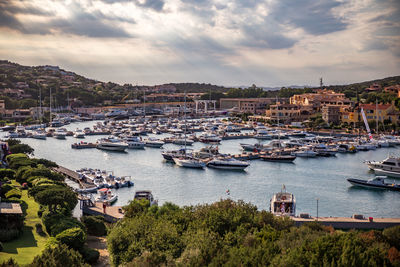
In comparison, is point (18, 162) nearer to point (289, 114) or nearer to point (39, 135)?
point (39, 135)

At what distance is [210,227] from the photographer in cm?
991

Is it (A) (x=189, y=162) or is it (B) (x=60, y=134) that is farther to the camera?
(B) (x=60, y=134)

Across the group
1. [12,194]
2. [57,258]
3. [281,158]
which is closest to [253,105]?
[281,158]

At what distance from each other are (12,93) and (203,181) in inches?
2068

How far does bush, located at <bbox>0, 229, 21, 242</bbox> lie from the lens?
9836 mm

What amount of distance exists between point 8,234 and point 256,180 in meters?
14.1

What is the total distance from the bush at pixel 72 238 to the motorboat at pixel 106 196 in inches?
249

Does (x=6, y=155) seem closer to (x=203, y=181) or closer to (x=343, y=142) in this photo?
(x=203, y=181)

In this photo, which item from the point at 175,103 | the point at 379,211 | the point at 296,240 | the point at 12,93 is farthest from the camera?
the point at 175,103

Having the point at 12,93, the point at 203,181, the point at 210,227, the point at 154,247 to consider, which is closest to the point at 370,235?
the point at 210,227

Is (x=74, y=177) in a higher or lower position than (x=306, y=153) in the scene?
lower

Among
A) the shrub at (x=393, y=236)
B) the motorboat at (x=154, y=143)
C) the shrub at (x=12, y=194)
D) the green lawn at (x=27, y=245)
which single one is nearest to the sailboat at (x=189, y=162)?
the motorboat at (x=154, y=143)

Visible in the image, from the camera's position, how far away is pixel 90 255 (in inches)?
393

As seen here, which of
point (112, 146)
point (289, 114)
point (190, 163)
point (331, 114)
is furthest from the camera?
point (289, 114)
